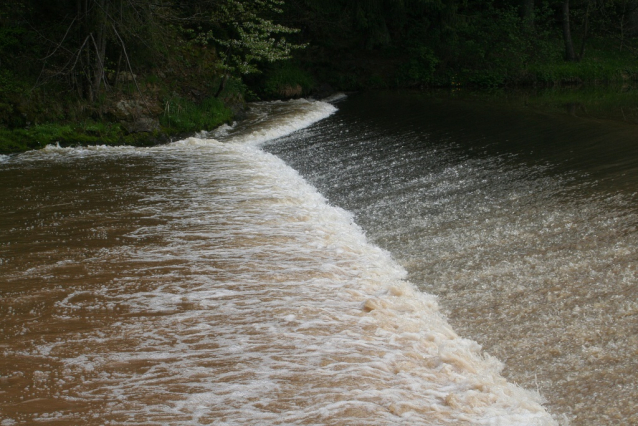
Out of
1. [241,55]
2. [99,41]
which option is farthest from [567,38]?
[99,41]

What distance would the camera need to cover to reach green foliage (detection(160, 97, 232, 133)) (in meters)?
15.2

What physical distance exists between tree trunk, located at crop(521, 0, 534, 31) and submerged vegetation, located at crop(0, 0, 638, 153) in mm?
72

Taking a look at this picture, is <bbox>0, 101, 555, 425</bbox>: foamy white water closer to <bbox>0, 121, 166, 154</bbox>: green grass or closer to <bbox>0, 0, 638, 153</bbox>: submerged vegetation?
<bbox>0, 121, 166, 154</bbox>: green grass

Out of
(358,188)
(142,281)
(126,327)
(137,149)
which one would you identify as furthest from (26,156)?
(126,327)

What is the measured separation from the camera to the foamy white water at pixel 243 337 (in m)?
3.12

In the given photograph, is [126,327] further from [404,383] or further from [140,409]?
[404,383]

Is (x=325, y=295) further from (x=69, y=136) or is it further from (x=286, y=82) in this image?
(x=286, y=82)

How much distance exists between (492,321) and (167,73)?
15248 mm

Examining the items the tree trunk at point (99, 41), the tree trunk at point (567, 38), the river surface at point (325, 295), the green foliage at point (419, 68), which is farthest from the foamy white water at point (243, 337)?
the tree trunk at point (567, 38)

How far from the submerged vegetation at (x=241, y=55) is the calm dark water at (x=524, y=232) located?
4.51 metres

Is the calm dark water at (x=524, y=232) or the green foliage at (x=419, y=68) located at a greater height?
the green foliage at (x=419, y=68)

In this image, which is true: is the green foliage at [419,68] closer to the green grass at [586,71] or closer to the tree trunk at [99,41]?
Result: the green grass at [586,71]

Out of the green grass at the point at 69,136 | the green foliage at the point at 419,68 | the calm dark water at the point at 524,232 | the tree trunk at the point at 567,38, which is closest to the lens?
the calm dark water at the point at 524,232

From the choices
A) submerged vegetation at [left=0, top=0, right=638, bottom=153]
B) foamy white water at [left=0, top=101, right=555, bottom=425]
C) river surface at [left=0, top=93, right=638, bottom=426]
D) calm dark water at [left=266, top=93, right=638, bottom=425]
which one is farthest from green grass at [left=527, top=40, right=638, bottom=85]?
foamy white water at [left=0, top=101, right=555, bottom=425]
